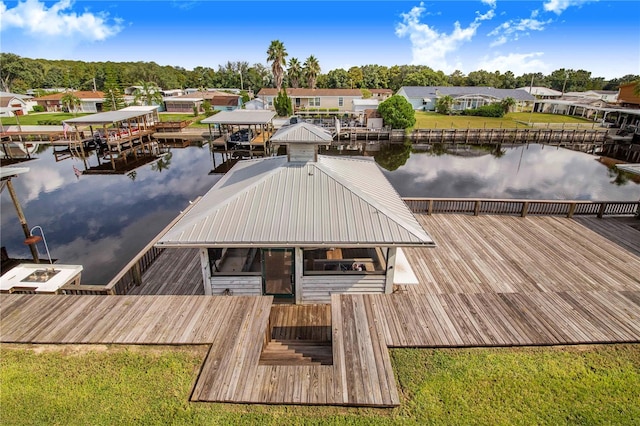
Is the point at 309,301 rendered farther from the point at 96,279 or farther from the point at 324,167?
the point at 96,279

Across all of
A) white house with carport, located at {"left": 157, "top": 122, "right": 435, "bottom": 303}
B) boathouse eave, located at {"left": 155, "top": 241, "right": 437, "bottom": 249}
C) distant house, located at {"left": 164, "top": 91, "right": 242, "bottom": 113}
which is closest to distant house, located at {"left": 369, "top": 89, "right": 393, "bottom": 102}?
distant house, located at {"left": 164, "top": 91, "right": 242, "bottom": 113}

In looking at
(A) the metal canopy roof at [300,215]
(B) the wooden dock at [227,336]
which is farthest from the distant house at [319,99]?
(B) the wooden dock at [227,336]

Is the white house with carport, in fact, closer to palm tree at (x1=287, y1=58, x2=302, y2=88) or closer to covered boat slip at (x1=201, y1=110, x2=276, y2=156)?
covered boat slip at (x1=201, y1=110, x2=276, y2=156)

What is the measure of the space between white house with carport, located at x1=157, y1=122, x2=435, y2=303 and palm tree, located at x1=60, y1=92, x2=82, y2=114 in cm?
6217

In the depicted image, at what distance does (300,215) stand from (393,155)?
26.3m

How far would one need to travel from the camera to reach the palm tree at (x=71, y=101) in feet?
178

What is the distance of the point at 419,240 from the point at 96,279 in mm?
11731

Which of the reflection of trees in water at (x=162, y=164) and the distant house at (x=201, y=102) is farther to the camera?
the distant house at (x=201, y=102)

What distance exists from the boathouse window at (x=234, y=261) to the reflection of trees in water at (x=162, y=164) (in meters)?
20.9

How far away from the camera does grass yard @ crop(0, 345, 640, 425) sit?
4.72 meters

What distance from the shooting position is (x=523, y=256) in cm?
1066

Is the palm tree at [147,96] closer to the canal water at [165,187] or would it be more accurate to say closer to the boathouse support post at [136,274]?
the canal water at [165,187]

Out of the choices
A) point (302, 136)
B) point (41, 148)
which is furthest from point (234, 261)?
point (41, 148)

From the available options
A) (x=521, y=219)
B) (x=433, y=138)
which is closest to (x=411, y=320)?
(x=521, y=219)
